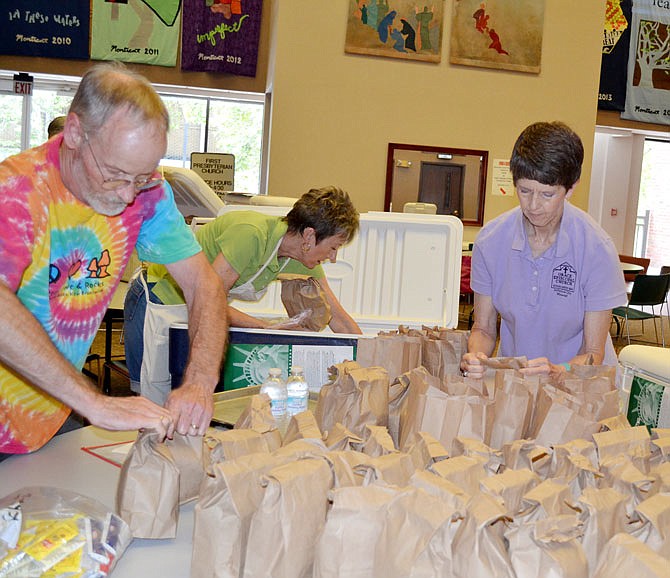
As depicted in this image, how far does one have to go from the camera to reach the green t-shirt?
2.82 metres

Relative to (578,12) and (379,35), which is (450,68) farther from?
(578,12)

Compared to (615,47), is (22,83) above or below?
below

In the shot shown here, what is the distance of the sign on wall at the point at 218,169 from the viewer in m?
6.77

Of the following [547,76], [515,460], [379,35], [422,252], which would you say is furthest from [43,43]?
[515,460]

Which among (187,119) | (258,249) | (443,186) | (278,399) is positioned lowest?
(278,399)

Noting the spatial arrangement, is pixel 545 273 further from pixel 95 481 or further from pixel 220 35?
pixel 220 35

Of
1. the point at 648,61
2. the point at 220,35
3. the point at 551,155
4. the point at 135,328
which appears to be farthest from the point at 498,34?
the point at 551,155

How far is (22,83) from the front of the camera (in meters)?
8.41

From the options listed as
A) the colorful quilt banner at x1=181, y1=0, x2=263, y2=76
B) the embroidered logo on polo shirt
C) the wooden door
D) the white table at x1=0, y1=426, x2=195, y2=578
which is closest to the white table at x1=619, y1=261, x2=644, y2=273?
the wooden door

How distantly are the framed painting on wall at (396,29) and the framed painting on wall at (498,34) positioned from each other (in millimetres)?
224

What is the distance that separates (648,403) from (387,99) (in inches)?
258

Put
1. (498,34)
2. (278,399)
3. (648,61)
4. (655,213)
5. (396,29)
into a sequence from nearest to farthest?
(278,399)
(396,29)
(498,34)
(648,61)
(655,213)

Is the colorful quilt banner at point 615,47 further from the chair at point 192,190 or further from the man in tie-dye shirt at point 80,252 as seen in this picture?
the man in tie-dye shirt at point 80,252

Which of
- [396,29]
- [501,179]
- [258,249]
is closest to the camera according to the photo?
[258,249]
